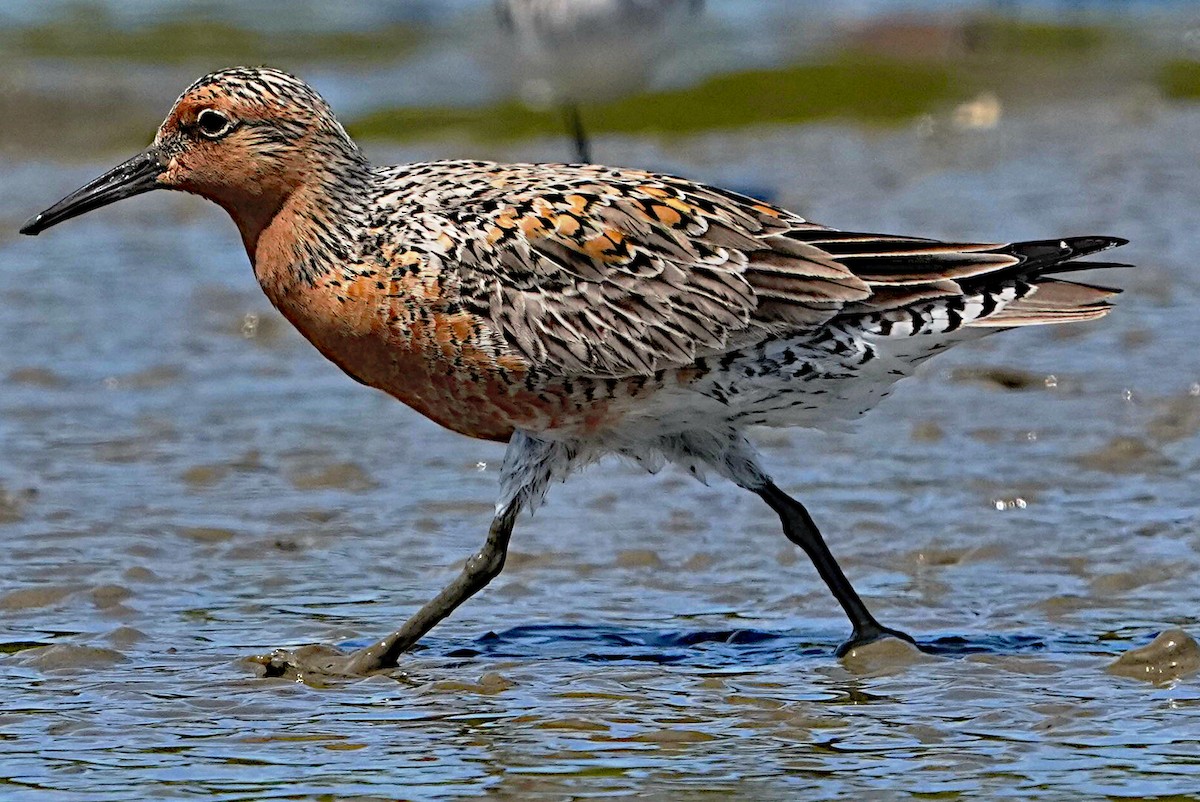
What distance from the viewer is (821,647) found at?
7023mm

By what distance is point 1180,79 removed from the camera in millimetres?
19984

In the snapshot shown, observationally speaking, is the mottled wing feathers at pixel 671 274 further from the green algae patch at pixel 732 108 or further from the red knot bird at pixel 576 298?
the green algae patch at pixel 732 108

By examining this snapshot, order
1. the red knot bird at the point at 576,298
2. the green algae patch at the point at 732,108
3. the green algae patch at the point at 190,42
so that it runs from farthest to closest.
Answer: the green algae patch at the point at 190,42 → the green algae patch at the point at 732,108 → the red knot bird at the point at 576,298

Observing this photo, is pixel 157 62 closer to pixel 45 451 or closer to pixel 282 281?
pixel 45 451

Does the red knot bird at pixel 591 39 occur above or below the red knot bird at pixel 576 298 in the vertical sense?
above

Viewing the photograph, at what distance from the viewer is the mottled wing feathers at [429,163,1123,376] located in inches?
268

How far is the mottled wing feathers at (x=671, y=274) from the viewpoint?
680 centimetres

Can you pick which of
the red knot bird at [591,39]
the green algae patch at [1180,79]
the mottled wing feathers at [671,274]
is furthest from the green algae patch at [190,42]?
the mottled wing feathers at [671,274]

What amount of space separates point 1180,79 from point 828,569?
1425 cm

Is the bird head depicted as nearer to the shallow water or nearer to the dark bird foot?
the shallow water

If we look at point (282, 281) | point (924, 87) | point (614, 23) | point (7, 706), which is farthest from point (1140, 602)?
point (924, 87)

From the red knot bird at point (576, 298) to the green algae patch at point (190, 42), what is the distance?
15769 mm

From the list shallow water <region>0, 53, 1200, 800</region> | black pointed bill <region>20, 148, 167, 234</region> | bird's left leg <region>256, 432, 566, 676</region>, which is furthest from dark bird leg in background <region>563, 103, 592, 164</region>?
bird's left leg <region>256, 432, 566, 676</region>

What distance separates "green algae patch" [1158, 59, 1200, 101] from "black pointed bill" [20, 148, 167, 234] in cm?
1419
